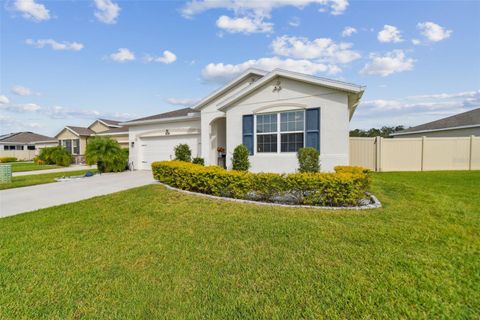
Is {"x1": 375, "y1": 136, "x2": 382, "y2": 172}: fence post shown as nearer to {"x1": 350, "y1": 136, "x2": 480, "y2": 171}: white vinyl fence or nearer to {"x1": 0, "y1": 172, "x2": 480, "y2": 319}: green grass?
{"x1": 350, "y1": 136, "x2": 480, "y2": 171}: white vinyl fence

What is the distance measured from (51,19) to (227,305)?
12.9 metres

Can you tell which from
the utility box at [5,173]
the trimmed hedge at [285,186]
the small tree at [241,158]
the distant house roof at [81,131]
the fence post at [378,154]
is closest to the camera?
the trimmed hedge at [285,186]

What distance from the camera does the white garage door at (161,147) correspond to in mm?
15305

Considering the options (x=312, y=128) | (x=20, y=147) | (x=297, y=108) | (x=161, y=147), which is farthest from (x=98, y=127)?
(x=312, y=128)

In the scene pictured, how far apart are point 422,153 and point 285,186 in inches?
496

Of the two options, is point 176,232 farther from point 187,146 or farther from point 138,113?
point 138,113

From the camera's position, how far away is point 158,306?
258 centimetres

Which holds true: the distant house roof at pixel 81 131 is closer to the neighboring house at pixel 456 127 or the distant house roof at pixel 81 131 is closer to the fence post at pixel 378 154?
the fence post at pixel 378 154

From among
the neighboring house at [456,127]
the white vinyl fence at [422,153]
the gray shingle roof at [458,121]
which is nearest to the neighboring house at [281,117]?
the white vinyl fence at [422,153]

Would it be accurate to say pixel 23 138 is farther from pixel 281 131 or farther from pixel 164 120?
pixel 281 131

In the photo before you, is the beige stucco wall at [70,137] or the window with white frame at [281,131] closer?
the window with white frame at [281,131]

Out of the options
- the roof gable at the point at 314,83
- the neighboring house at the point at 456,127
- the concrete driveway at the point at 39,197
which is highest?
the roof gable at the point at 314,83

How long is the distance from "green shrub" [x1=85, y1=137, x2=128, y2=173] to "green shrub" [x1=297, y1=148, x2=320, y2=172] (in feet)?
41.6

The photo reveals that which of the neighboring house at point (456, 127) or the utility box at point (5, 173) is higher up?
the neighboring house at point (456, 127)
